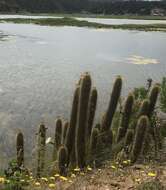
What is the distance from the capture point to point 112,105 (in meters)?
12.7

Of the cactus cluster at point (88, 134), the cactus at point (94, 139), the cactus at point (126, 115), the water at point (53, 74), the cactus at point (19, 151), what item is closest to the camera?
the cactus cluster at point (88, 134)

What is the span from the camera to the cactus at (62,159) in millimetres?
11039

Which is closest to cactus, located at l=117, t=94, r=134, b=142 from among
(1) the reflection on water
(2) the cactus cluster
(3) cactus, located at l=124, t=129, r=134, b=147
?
(2) the cactus cluster

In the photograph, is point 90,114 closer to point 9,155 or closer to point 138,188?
point 9,155

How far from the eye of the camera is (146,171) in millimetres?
9570

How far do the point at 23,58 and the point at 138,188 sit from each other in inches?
1163

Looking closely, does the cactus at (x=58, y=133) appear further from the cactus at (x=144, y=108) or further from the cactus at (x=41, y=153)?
the cactus at (x=144, y=108)

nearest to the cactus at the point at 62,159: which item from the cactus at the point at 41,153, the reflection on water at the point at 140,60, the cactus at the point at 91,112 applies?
the cactus at the point at 41,153

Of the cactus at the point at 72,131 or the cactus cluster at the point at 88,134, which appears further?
the cactus at the point at 72,131

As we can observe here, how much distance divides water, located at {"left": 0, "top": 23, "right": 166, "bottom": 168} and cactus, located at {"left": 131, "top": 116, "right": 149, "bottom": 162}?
402cm

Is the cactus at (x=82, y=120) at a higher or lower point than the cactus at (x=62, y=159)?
higher

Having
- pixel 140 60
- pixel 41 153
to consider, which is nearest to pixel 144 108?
pixel 41 153

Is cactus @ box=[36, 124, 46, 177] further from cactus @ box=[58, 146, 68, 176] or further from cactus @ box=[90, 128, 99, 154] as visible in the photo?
cactus @ box=[90, 128, 99, 154]

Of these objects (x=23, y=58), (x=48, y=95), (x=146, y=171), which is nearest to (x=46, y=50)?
(x=23, y=58)
